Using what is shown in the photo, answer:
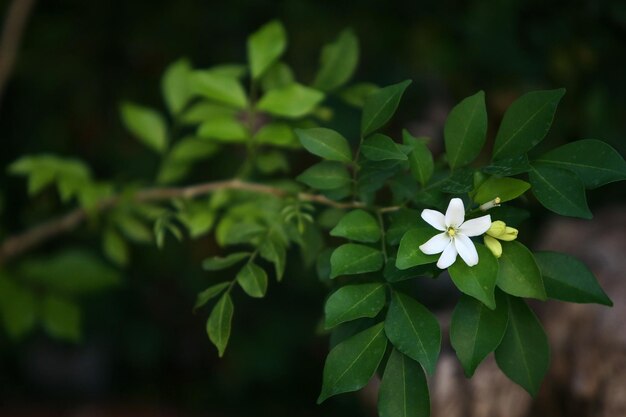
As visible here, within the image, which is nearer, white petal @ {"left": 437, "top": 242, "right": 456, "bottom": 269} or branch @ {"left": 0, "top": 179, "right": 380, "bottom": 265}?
white petal @ {"left": 437, "top": 242, "right": 456, "bottom": 269}

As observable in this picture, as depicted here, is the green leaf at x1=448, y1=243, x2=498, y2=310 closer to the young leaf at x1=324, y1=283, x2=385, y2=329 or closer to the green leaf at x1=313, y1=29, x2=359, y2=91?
the young leaf at x1=324, y1=283, x2=385, y2=329

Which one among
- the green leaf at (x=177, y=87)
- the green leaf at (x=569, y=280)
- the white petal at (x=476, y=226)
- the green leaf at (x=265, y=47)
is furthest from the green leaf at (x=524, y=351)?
the green leaf at (x=177, y=87)

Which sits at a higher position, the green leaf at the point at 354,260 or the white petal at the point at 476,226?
the white petal at the point at 476,226

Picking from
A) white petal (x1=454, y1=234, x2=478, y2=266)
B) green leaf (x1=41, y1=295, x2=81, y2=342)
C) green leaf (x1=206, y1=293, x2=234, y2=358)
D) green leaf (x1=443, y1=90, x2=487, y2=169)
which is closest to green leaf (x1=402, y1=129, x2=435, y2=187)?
green leaf (x1=443, y1=90, x2=487, y2=169)

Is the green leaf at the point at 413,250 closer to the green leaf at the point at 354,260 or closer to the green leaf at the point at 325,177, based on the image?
the green leaf at the point at 354,260

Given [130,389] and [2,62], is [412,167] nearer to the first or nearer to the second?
[2,62]
